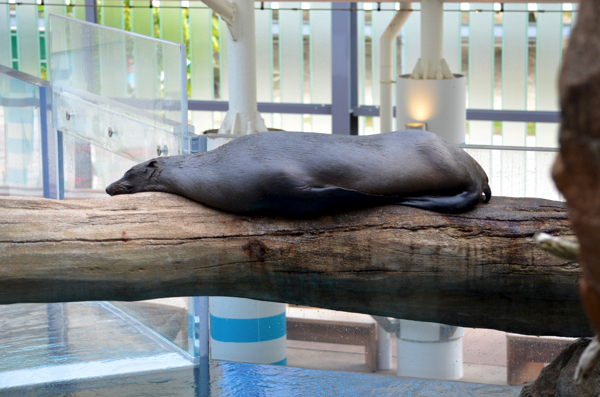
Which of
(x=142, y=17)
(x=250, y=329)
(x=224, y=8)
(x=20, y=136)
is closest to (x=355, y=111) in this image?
(x=142, y=17)

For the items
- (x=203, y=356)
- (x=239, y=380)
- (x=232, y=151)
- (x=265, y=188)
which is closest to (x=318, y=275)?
(x=265, y=188)

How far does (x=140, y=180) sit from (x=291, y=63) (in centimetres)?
885

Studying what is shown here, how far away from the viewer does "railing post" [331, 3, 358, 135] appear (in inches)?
425

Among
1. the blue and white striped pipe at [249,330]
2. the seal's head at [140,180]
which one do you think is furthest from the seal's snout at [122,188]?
the blue and white striped pipe at [249,330]

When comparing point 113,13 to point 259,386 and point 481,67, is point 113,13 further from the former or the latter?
point 259,386

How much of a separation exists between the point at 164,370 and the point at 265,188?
150 centimetres

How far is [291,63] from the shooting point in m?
11.4

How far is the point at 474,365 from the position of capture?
3660mm

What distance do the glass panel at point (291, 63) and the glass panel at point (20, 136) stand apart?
6942 millimetres

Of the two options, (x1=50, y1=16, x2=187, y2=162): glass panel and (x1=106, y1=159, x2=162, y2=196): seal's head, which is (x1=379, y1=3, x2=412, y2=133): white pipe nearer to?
(x1=50, y1=16, x2=187, y2=162): glass panel

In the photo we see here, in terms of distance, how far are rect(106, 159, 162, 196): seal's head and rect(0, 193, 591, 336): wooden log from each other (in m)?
0.39

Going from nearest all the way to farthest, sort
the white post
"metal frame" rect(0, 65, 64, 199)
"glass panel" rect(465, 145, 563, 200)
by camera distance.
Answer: "glass panel" rect(465, 145, 563, 200) → "metal frame" rect(0, 65, 64, 199) → the white post

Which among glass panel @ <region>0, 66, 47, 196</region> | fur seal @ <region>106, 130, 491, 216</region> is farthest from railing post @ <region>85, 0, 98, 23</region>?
fur seal @ <region>106, 130, 491, 216</region>

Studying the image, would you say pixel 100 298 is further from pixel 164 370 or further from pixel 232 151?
pixel 164 370
